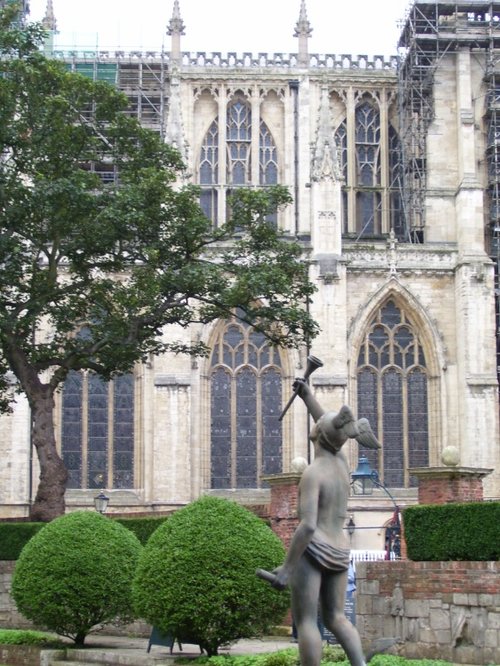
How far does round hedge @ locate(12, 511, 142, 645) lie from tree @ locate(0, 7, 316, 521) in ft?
19.3

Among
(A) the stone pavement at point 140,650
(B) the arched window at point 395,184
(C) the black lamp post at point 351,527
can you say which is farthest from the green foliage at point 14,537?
(B) the arched window at point 395,184

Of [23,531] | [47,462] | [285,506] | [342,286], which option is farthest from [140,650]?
[342,286]

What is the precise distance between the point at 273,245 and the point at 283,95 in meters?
19.2

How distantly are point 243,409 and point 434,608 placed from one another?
21.3 m

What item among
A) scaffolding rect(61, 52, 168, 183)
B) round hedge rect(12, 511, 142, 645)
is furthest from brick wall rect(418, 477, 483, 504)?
scaffolding rect(61, 52, 168, 183)

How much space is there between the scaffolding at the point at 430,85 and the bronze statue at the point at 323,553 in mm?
31054

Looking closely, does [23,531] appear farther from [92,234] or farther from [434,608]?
[434,608]

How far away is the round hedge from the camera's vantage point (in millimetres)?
17859

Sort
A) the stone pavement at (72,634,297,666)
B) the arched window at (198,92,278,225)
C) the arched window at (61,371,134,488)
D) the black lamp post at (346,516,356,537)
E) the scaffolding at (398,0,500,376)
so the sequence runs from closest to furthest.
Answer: the stone pavement at (72,634,297,666) < the black lamp post at (346,516,356,537) < the arched window at (61,371,134,488) < the scaffolding at (398,0,500,376) < the arched window at (198,92,278,225)

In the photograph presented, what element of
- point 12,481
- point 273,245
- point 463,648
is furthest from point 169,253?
point 12,481

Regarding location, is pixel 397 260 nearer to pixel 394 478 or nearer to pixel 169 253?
pixel 394 478

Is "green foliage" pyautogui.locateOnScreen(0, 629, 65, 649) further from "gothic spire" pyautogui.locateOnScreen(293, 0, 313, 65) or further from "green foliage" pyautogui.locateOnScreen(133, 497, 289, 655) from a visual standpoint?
"gothic spire" pyautogui.locateOnScreen(293, 0, 313, 65)

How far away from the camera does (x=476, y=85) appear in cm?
4256

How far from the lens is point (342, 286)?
1508 inches
